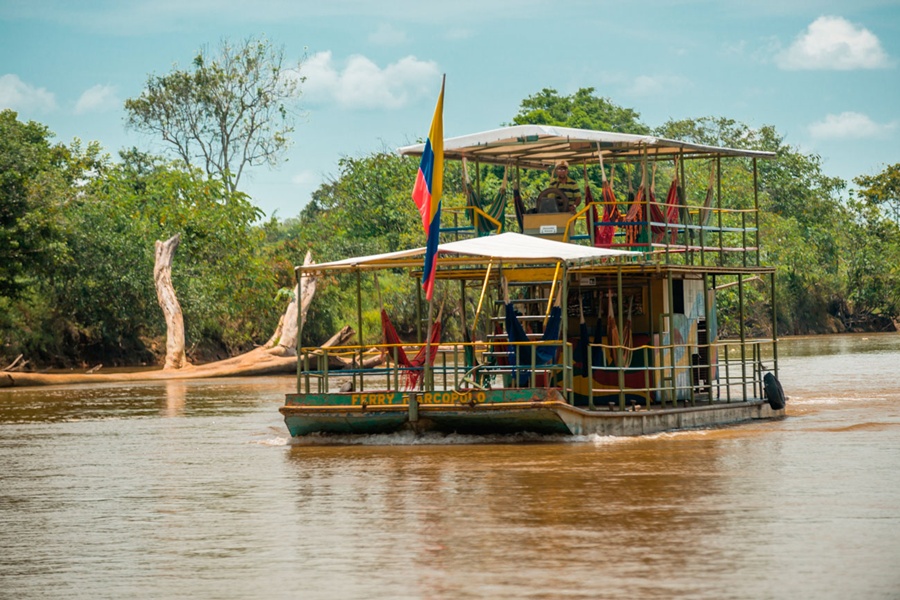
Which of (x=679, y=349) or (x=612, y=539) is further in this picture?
(x=679, y=349)

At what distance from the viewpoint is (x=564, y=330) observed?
17.5m

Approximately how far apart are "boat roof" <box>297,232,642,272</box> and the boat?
31mm

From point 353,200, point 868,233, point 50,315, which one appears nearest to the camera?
point 50,315

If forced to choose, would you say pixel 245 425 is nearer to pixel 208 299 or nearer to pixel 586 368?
pixel 586 368

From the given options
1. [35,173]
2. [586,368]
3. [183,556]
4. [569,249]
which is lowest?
[183,556]

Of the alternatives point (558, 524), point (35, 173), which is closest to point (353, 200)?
point (35, 173)

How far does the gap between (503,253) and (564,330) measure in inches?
48.2

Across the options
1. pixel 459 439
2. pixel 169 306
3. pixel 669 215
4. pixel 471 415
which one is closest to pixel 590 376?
pixel 471 415

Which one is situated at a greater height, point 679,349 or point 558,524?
point 679,349

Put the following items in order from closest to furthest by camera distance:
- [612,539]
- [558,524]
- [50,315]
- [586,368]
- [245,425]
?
[612,539], [558,524], [586,368], [245,425], [50,315]

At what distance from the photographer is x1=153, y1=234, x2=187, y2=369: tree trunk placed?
3938 cm

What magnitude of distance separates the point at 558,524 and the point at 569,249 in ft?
21.7

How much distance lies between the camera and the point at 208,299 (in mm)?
44500

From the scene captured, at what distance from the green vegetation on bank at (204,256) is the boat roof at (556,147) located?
10.1m
